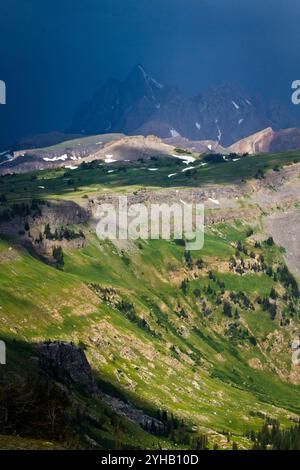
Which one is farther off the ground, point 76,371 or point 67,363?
point 67,363

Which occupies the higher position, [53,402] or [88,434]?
[53,402]

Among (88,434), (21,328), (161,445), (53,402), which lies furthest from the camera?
(21,328)

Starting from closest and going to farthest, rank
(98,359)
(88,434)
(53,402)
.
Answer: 1. (53,402)
2. (88,434)
3. (98,359)

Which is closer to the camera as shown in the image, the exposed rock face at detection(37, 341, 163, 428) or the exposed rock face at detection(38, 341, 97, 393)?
the exposed rock face at detection(38, 341, 97, 393)

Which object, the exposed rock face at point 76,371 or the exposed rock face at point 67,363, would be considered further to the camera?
the exposed rock face at point 76,371
